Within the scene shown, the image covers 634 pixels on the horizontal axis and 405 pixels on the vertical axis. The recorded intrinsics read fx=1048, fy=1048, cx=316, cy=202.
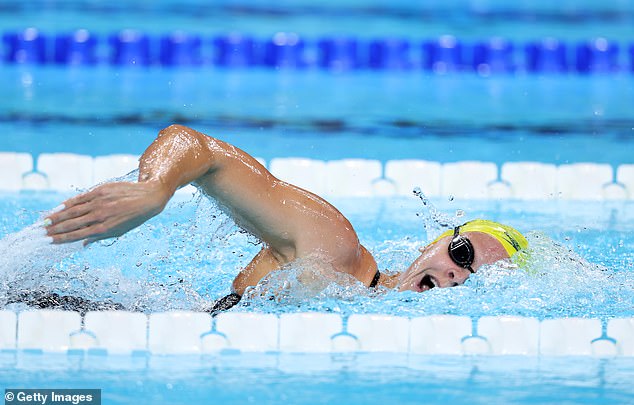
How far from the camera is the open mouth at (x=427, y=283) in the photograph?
2.64 metres

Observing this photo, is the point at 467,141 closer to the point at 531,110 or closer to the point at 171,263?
the point at 531,110

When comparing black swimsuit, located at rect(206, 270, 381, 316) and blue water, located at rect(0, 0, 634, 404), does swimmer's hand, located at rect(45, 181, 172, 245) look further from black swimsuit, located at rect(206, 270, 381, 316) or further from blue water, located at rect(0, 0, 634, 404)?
black swimsuit, located at rect(206, 270, 381, 316)

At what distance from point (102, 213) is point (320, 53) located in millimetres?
5236

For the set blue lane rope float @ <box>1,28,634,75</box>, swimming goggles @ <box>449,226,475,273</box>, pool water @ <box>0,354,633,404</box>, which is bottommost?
pool water @ <box>0,354,633,404</box>

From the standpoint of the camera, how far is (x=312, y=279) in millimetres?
2510

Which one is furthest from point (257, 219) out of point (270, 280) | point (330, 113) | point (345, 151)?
point (330, 113)

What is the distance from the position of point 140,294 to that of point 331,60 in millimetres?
4471

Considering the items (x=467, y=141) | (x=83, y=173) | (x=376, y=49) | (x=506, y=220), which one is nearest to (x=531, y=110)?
(x=467, y=141)

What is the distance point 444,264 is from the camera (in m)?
2.61

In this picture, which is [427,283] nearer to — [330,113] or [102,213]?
[102,213]

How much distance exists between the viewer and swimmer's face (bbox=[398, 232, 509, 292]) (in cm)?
260

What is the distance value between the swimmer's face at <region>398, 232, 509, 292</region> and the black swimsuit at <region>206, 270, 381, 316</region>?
0.07m

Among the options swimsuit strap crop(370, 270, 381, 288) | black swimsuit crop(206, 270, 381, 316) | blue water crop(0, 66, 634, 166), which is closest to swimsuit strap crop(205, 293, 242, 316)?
black swimsuit crop(206, 270, 381, 316)

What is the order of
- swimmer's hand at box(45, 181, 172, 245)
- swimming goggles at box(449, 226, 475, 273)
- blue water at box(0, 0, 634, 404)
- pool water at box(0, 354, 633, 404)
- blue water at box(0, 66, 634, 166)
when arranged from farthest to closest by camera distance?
blue water at box(0, 66, 634, 166) → swimming goggles at box(449, 226, 475, 273) → blue water at box(0, 0, 634, 404) → pool water at box(0, 354, 633, 404) → swimmer's hand at box(45, 181, 172, 245)
